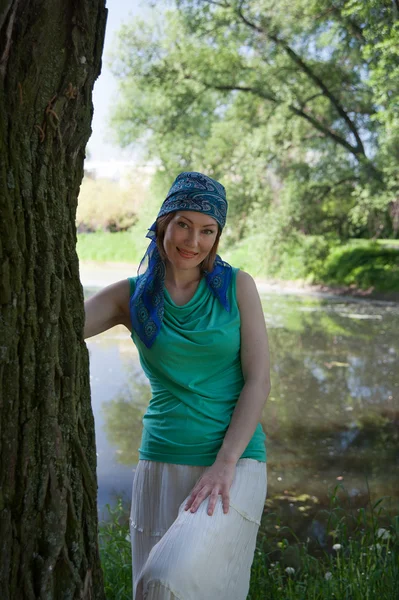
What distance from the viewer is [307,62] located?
22.5 m

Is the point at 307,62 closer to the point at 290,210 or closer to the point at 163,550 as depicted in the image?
the point at 290,210

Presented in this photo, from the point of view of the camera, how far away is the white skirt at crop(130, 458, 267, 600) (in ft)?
5.99

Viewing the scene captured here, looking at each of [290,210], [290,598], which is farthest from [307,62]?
[290,598]

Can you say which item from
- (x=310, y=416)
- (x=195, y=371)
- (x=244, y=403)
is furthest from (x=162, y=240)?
(x=310, y=416)

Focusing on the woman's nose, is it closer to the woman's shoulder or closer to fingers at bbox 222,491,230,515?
the woman's shoulder

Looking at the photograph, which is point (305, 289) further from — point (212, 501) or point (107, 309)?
point (212, 501)

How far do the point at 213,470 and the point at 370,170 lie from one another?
66.6 feet

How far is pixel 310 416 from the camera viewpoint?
8.31 meters

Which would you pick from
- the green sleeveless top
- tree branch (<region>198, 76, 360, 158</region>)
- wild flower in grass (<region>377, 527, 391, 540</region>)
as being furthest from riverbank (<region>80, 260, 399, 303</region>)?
the green sleeveless top

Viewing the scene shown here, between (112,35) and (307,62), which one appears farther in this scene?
(112,35)

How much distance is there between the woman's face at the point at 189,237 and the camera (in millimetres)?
2281

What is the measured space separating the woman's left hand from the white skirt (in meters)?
0.02

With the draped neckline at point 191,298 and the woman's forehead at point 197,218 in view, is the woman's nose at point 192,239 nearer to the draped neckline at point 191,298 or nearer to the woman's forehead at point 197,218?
the woman's forehead at point 197,218

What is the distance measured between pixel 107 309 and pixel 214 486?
72 centimetres
